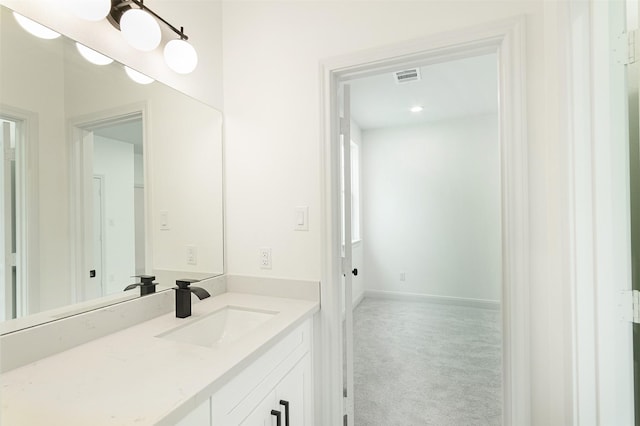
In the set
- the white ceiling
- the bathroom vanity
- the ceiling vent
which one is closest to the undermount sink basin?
the bathroom vanity

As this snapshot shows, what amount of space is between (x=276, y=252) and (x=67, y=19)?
1.24 meters

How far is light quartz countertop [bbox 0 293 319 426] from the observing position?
65 centimetres

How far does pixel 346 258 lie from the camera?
5.46 feet

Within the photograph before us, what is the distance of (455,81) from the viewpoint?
2.87 meters

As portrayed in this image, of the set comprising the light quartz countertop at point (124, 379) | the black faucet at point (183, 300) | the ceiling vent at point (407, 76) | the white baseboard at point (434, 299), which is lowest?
the white baseboard at point (434, 299)

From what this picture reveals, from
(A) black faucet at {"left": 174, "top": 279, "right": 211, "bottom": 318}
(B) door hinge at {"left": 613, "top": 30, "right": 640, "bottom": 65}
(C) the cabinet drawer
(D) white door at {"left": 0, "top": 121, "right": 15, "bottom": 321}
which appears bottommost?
(C) the cabinet drawer

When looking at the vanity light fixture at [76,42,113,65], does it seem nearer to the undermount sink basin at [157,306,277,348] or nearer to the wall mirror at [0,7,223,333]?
the wall mirror at [0,7,223,333]

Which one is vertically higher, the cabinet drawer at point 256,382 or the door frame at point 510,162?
A: the door frame at point 510,162

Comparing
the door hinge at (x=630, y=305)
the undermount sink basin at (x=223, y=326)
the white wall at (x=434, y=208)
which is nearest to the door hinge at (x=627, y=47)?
the door hinge at (x=630, y=305)

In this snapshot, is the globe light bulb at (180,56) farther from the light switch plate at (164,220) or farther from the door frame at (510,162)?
the door frame at (510,162)

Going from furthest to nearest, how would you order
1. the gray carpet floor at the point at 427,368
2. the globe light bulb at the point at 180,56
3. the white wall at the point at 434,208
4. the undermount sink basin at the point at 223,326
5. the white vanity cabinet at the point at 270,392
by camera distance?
the white wall at the point at 434,208
the gray carpet floor at the point at 427,368
the globe light bulb at the point at 180,56
the undermount sink basin at the point at 223,326
the white vanity cabinet at the point at 270,392

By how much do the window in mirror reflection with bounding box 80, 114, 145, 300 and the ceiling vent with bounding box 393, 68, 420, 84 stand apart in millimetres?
2195

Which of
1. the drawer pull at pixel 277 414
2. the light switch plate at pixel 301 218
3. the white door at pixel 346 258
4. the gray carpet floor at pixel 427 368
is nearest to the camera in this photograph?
the drawer pull at pixel 277 414

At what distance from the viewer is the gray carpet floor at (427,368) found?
191cm
